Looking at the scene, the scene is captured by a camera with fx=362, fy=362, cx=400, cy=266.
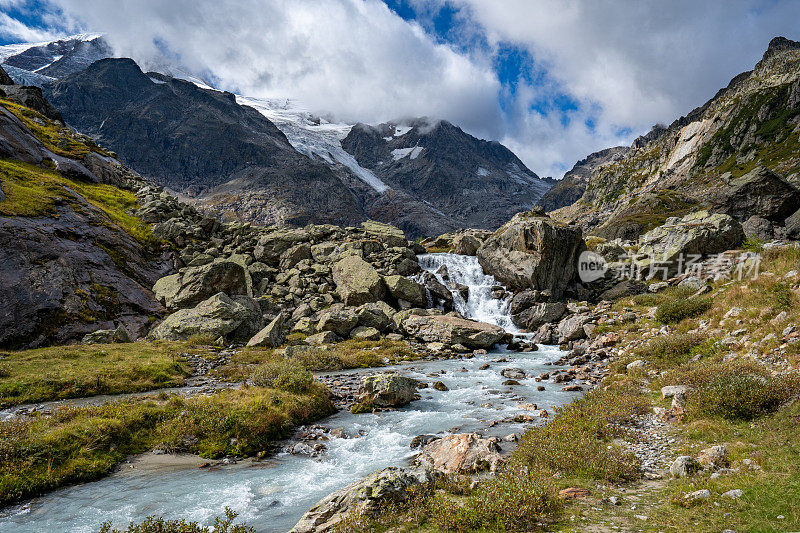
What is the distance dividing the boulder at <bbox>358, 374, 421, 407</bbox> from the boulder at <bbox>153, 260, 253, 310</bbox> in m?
31.5

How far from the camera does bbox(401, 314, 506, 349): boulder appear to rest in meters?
37.1

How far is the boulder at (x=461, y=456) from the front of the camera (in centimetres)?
1080

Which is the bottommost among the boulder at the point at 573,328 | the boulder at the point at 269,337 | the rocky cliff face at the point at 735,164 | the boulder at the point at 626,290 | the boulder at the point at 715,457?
the boulder at the point at 715,457

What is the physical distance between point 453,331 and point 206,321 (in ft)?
84.3

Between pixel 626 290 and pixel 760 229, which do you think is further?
pixel 760 229

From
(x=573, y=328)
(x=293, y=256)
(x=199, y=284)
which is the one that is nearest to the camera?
(x=573, y=328)

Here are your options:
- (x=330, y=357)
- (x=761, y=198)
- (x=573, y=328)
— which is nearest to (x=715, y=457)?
(x=330, y=357)

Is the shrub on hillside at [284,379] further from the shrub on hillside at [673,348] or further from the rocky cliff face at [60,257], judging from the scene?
the rocky cliff face at [60,257]

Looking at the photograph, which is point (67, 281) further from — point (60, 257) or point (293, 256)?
point (293, 256)

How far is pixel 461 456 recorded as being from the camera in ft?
37.2

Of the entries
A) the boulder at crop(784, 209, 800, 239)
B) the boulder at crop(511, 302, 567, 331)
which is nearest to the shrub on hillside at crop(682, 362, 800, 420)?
the boulder at crop(511, 302, 567, 331)

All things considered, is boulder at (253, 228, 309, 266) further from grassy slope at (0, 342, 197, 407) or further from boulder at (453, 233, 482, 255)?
grassy slope at (0, 342, 197, 407)

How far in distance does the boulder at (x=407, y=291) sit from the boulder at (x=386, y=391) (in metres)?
27.1

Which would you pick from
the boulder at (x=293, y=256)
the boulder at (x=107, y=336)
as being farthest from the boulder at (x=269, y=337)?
the boulder at (x=293, y=256)
